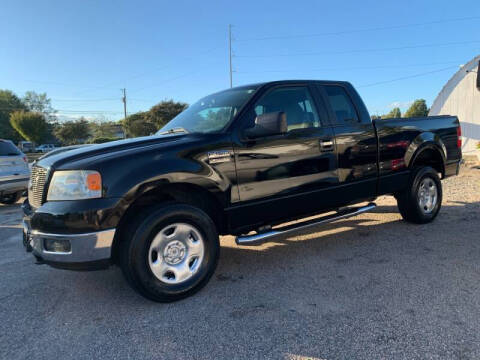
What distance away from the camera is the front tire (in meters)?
2.67

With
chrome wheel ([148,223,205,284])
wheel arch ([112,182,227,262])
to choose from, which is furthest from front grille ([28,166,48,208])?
chrome wheel ([148,223,205,284])

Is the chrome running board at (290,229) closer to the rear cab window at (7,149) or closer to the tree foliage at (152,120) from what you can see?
the rear cab window at (7,149)

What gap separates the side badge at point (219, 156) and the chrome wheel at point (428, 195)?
10.6ft

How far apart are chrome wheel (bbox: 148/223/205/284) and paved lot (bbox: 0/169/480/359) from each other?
Answer: 25 cm

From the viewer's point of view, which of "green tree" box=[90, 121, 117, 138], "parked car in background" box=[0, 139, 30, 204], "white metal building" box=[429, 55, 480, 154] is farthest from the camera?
"green tree" box=[90, 121, 117, 138]

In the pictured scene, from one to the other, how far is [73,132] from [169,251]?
187 ft

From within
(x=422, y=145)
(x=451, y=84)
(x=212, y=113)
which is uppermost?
(x=451, y=84)

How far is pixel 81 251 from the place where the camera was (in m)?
2.54

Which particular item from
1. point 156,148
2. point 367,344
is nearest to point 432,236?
point 367,344

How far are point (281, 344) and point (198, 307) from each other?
835mm

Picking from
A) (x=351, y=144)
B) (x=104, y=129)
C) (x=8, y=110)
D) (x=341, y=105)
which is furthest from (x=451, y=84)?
(x=8, y=110)

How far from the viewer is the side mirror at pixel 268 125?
121 inches

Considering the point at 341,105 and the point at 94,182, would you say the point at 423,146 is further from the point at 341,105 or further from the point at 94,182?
the point at 94,182

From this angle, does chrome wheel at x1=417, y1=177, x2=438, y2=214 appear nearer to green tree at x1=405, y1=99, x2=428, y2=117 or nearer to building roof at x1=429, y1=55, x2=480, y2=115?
building roof at x1=429, y1=55, x2=480, y2=115
